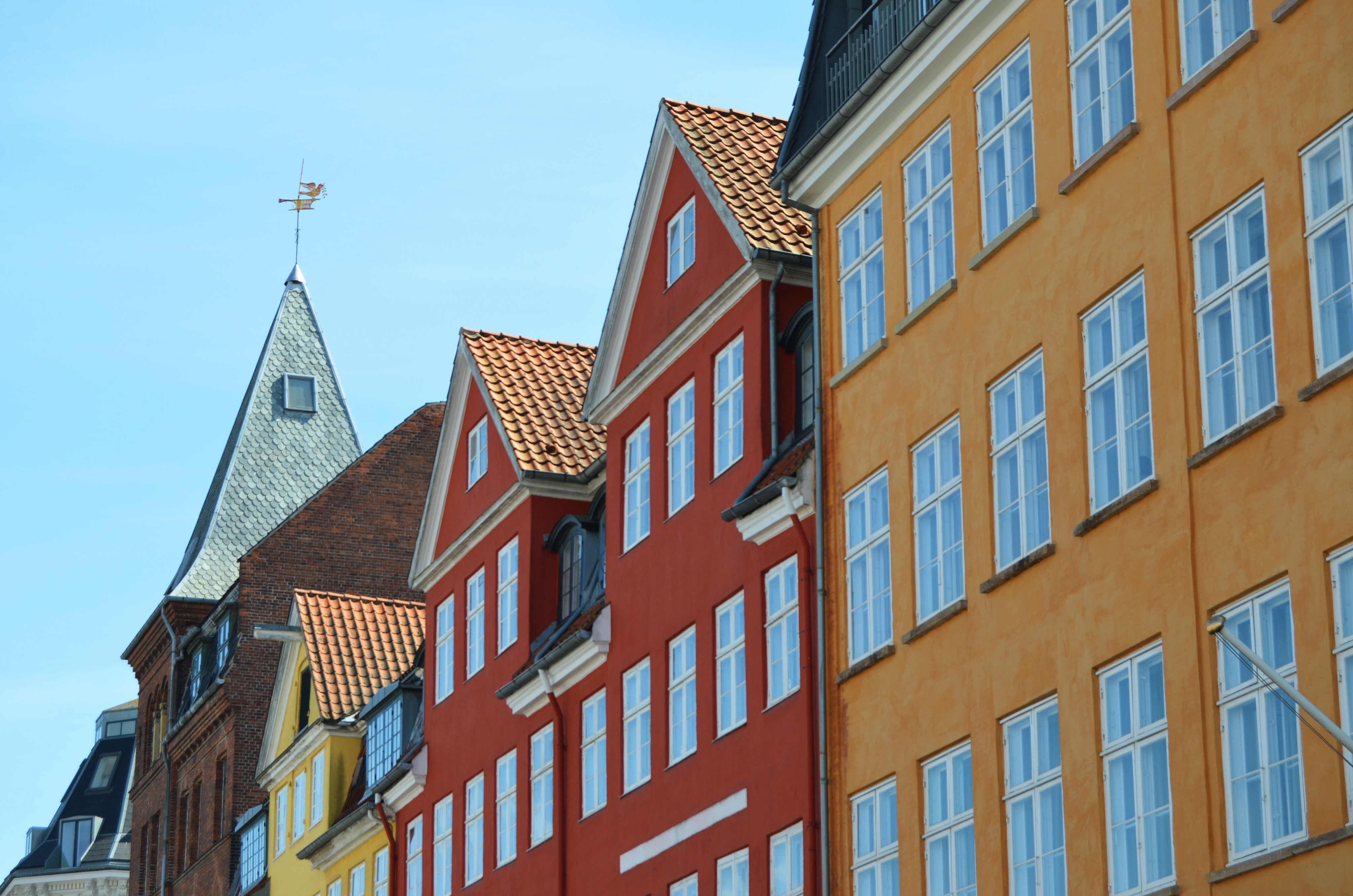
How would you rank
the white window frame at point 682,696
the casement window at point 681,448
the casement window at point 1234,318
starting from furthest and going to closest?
the casement window at point 681,448 < the white window frame at point 682,696 < the casement window at point 1234,318

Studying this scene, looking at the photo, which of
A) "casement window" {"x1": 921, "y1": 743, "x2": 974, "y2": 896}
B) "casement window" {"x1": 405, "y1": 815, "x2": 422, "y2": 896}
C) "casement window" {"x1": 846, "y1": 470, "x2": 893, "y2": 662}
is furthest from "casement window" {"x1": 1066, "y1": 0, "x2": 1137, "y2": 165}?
"casement window" {"x1": 405, "y1": 815, "x2": 422, "y2": 896}

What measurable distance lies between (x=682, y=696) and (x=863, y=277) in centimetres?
624

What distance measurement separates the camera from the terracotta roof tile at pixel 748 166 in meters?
27.4

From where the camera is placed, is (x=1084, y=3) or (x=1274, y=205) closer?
(x=1274, y=205)

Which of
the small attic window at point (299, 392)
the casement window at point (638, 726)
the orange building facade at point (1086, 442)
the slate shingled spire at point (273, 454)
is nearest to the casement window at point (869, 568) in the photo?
the orange building facade at point (1086, 442)

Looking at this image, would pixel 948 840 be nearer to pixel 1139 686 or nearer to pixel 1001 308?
pixel 1139 686

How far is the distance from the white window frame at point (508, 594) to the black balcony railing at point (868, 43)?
11.7 metres

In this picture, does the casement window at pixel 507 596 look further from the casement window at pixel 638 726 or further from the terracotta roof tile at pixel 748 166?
the terracotta roof tile at pixel 748 166

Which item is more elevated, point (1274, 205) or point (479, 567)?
point (479, 567)

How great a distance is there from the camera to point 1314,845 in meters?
15.5

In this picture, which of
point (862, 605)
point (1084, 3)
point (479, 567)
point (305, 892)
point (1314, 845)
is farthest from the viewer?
point (305, 892)

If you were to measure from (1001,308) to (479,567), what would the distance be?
57.1 ft

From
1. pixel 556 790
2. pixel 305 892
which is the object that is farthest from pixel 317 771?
pixel 556 790

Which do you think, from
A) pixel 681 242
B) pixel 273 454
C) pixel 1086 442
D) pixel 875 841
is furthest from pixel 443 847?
pixel 273 454
